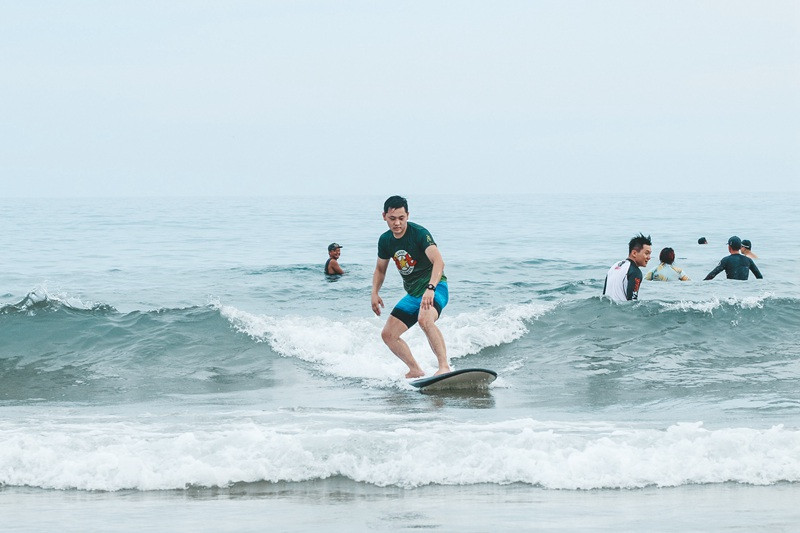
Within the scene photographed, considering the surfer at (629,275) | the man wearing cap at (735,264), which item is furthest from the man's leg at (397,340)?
the man wearing cap at (735,264)

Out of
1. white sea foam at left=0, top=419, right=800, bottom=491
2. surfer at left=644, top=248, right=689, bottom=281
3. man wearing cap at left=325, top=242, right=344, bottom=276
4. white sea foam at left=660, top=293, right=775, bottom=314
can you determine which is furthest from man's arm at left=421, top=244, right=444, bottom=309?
man wearing cap at left=325, top=242, right=344, bottom=276

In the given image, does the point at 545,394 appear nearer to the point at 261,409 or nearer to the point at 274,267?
the point at 261,409

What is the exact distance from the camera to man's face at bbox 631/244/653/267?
1055cm

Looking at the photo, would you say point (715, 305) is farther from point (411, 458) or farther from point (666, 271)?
point (411, 458)

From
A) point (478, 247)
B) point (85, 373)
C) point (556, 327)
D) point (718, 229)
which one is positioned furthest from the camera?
point (718, 229)

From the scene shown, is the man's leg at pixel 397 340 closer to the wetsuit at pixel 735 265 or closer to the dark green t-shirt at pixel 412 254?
the dark green t-shirt at pixel 412 254

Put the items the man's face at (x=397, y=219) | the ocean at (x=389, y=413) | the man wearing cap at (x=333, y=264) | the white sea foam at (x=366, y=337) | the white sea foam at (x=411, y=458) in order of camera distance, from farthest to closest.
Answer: the man wearing cap at (x=333, y=264) < the white sea foam at (x=366, y=337) < the man's face at (x=397, y=219) < the white sea foam at (x=411, y=458) < the ocean at (x=389, y=413)

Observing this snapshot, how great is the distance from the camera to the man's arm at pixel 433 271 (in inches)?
315

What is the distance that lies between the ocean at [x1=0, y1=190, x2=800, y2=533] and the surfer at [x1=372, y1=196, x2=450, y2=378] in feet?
1.76

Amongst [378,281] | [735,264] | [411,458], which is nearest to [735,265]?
[735,264]

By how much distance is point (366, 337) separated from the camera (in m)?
11.7

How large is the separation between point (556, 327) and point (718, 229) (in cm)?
2935

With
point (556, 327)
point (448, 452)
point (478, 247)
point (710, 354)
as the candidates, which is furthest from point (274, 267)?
point (448, 452)

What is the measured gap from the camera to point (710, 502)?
4.89 m
